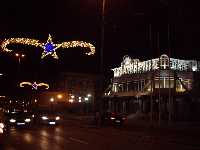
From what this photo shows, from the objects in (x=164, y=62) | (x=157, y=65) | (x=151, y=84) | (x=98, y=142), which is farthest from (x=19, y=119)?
(x=164, y=62)

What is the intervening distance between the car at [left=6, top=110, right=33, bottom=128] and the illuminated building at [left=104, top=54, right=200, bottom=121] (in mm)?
20393

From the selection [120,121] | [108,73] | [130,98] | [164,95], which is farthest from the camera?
[108,73]

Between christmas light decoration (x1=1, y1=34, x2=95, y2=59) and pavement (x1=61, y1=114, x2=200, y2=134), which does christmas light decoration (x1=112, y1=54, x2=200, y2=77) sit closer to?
pavement (x1=61, y1=114, x2=200, y2=134)

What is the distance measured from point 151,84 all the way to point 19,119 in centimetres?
2776

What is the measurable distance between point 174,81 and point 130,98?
38.4 ft

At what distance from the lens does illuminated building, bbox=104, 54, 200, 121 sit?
57622 mm

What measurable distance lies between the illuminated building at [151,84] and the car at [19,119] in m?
20.4

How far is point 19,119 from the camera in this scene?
37312mm

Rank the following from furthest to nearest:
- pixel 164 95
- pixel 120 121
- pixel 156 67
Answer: pixel 156 67
pixel 164 95
pixel 120 121

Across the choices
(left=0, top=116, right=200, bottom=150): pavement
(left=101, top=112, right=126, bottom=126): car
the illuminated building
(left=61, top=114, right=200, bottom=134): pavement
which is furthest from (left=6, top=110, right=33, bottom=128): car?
the illuminated building

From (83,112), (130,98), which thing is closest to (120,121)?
(130,98)

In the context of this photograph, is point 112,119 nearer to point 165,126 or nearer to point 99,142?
point 165,126

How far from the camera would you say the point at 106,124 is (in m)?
41.4

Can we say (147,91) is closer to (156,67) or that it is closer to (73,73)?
(156,67)
